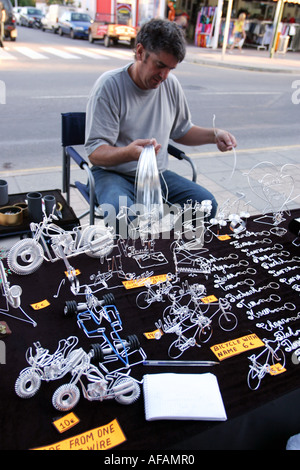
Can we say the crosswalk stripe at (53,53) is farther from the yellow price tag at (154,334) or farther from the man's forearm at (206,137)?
the yellow price tag at (154,334)

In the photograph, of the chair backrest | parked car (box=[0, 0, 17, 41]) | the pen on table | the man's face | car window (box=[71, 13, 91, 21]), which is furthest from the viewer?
car window (box=[71, 13, 91, 21])

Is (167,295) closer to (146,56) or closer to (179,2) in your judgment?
(146,56)

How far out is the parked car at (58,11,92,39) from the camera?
18.3 meters

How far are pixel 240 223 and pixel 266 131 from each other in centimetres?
468

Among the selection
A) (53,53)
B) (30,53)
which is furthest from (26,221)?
(53,53)

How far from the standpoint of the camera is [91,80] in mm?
8664

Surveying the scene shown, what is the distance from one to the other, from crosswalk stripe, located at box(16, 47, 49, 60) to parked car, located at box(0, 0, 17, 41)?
1.55 meters

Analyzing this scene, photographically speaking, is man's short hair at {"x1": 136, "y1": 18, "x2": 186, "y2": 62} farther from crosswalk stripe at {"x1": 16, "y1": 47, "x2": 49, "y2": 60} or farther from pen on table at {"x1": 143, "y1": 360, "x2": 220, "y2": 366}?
crosswalk stripe at {"x1": 16, "y1": 47, "x2": 49, "y2": 60}

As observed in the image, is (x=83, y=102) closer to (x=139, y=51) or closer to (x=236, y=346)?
(x=139, y=51)

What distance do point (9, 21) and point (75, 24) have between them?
4.72 metres

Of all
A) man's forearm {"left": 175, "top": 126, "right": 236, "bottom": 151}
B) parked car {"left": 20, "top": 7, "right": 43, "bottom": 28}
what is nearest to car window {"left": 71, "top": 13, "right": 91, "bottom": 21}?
parked car {"left": 20, "top": 7, "right": 43, "bottom": 28}

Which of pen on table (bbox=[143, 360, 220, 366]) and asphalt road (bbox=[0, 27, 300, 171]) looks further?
asphalt road (bbox=[0, 27, 300, 171])

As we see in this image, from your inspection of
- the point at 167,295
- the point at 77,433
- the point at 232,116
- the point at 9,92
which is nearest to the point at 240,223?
the point at 167,295

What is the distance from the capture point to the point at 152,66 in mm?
2096
